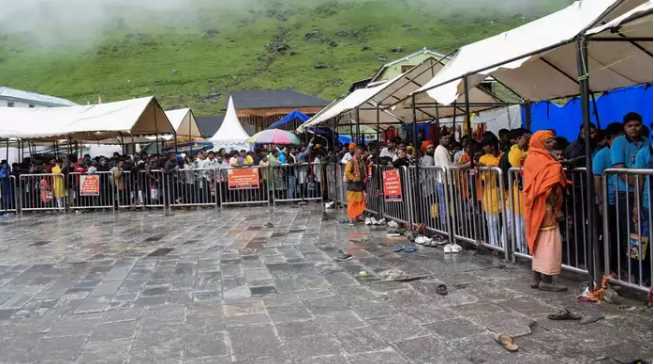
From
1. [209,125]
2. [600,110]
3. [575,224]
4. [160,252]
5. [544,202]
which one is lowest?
[160,252]

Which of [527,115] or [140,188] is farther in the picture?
[140,188]

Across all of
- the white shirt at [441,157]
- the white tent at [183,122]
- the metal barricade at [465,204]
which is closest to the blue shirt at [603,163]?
the metal barricade at [465,204]

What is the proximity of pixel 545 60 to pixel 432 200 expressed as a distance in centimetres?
293

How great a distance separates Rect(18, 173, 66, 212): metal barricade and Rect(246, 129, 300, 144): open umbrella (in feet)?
20.8

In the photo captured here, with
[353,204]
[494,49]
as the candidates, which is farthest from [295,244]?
[494,49]

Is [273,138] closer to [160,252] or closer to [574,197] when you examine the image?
[160,252]

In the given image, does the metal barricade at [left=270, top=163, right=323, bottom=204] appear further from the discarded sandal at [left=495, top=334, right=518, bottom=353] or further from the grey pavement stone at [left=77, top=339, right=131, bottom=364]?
the discarded sandal at [left=495, top=334, right=518, bottom=353]

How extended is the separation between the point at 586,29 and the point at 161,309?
4.60 metres

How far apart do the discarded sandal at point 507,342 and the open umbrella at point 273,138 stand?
1578 centimetres

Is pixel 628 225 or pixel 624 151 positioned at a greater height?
pixel 624 151

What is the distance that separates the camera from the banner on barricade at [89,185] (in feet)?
51.9

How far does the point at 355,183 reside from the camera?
11305 millimetres

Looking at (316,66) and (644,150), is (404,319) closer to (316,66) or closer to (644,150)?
(644,150)

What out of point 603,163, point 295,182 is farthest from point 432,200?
point 295,182
